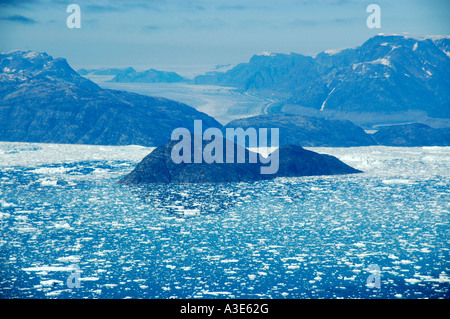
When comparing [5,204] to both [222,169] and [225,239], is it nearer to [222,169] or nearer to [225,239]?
[225,239]

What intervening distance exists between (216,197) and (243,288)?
1714 inches

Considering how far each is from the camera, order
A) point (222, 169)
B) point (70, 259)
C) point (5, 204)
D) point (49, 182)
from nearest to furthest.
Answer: point (70, 259) < point (5, 204) < point (49, 182) < point (222, 169)

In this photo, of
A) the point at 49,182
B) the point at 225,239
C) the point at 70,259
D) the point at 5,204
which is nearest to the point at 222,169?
the point at 49,182

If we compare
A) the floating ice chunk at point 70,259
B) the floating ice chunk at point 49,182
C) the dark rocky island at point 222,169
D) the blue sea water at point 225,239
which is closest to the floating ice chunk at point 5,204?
the blue sea water at point 225,239

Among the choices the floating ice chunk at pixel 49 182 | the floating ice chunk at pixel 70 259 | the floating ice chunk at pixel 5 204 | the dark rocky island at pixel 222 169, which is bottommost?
the floating ice chunk at pixel 70 259

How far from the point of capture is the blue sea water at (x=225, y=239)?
41.3m

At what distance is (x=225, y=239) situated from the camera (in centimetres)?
5622

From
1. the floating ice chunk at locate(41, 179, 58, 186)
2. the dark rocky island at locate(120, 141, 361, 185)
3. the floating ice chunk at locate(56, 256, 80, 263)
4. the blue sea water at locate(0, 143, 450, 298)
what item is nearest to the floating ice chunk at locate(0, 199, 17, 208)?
the blue sea water at locate(0, 143, 450, 298)

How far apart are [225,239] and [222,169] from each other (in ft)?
166

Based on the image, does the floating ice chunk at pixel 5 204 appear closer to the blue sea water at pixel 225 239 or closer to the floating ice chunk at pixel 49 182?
the blue sea water at pixel 225 239

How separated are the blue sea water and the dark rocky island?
5.37 m

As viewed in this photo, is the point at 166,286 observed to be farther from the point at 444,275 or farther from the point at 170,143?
the point at 170,143

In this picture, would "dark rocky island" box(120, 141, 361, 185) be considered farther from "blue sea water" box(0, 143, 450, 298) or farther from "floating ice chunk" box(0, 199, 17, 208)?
"floating ice chunk" box(0, 199, 17, 208)

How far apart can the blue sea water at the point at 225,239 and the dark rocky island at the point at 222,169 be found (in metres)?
5.37
